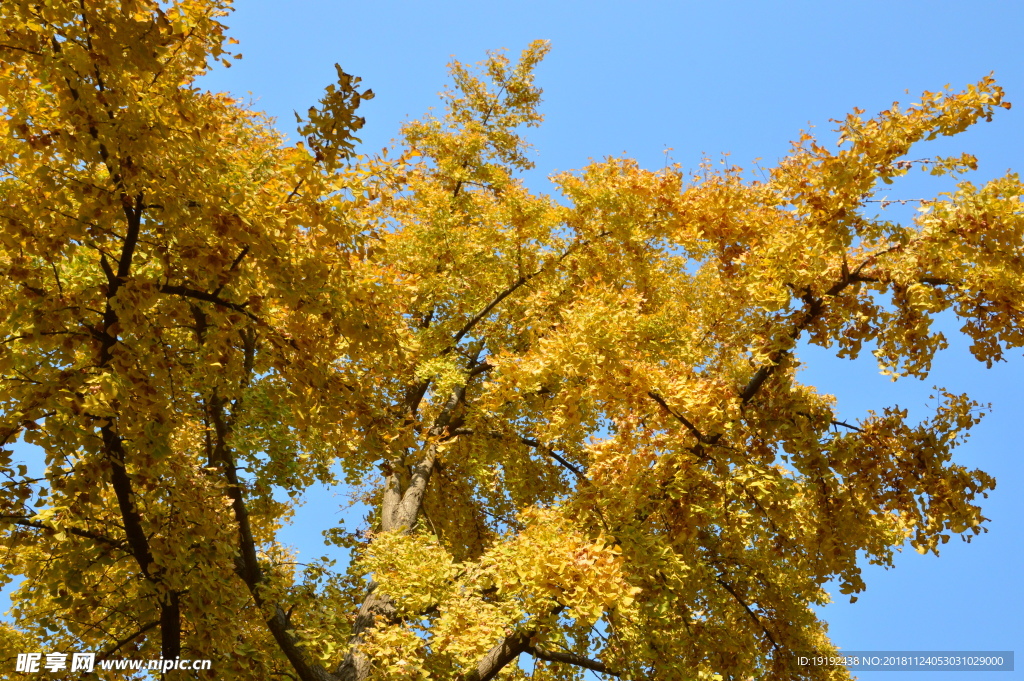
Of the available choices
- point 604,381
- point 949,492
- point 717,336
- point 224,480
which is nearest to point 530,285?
point 717,336

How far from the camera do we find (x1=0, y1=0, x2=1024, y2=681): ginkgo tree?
4.95 m

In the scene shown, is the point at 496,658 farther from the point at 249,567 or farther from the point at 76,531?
the point at 76,531

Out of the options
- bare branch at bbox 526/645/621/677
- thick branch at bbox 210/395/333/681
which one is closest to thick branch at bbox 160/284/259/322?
thick branch at bbox 210/395/333/681

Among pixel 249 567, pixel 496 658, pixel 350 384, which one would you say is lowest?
pixel 496 658

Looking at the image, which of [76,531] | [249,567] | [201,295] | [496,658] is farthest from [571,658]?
[201,295]

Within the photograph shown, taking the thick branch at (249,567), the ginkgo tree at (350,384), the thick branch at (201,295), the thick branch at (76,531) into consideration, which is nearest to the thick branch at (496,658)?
the ginkgo tree at (350,384)

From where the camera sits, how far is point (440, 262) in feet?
Result: 33.4

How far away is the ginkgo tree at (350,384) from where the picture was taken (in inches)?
195

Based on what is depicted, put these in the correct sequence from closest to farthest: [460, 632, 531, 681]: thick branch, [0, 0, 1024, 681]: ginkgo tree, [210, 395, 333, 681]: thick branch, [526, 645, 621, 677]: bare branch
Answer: [0, 0, 1024, 681]: ginkgo tree < [460, 632, 531, 681]: thick branch < [210, 395, 333, 681]: thick branch < [526, 645, 621, 677]: bare branch

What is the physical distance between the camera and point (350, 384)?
652 cm

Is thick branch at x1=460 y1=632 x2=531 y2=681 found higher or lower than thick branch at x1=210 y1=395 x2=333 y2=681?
lower

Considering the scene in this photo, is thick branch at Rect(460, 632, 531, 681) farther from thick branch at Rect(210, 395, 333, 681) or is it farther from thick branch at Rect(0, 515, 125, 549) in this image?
thick branch at Rect(0, 515, 125, 549)

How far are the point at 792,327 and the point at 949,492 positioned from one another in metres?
1.85

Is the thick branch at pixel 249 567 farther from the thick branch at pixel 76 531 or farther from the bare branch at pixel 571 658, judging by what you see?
the bare branch at pixel 571 658
